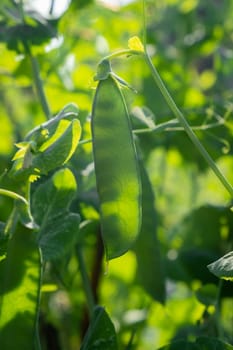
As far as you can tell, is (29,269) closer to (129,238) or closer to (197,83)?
(129,238)

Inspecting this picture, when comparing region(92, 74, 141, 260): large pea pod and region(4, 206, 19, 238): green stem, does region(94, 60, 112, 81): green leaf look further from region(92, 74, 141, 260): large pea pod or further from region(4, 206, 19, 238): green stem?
region(4, 206, 19, 238): green stem

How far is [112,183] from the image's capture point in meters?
0.58

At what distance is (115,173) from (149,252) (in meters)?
0.23

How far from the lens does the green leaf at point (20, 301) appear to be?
60 cm

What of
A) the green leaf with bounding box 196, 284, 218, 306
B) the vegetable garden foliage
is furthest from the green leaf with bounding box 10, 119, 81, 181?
the green leaf with bounding box 196, 284, 218, 306

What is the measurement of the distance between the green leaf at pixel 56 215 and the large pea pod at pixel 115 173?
0.33 ft

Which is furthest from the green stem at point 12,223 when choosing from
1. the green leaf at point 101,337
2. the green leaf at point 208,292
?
the green leaf at point 208,292

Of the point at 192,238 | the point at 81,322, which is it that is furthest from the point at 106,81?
the point at 81,322

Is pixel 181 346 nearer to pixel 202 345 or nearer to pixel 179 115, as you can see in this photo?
pixel 202 345

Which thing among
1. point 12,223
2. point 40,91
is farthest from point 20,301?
point 40,91

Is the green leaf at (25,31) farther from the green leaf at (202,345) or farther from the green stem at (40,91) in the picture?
the green leaf at (202,345)

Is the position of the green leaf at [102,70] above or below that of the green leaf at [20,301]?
above

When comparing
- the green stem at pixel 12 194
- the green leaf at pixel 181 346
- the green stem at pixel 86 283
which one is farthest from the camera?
the green stem at pixel 86 283

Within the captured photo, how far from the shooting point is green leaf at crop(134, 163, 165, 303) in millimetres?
766
